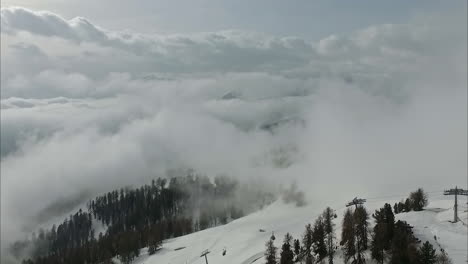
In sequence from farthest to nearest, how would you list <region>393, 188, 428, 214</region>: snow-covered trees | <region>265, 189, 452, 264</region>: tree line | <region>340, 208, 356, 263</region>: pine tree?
<region>393, 188, 428, 214</region>: snow-covered trees < <region>340, 208, 356, 263</region>: pine tree < <region>265, 189, 452, 264</region>: tree line

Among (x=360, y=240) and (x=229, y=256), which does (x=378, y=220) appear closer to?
(x=360, y=240)

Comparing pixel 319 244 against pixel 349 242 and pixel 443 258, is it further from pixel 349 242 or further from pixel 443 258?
pixel 443 258

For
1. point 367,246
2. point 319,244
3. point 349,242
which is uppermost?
point 349,242

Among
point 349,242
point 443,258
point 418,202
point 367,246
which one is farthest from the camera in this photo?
point 418,202

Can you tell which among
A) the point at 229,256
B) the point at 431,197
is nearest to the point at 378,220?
the point at 229,256

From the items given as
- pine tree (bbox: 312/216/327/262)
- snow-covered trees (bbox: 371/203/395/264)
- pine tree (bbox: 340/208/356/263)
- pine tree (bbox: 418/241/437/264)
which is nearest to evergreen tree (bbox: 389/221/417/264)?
pine tree (bbox: 418/241/437/264)

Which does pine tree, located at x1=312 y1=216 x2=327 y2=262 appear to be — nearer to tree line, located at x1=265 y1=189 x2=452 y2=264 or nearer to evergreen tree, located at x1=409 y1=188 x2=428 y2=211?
tree line, located at x1=265 y1=189 x2=452 y2=264

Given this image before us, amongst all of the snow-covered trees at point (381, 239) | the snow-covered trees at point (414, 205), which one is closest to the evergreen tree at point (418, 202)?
the snow-covered trees at point (414, 205)

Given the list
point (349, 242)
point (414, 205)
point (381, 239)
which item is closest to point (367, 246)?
point (349, 242)

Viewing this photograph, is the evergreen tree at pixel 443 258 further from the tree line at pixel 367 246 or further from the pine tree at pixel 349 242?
the pine tree at pixel 349 242
